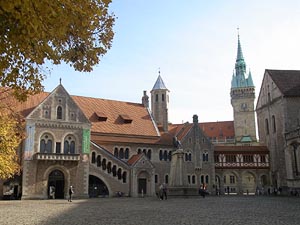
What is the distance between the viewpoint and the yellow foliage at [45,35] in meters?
5.58

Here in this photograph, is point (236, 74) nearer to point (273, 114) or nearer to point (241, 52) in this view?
point (241, 52)

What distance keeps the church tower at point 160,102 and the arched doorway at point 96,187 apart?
19536 millimetres

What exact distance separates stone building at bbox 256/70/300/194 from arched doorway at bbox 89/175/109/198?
75.1ft

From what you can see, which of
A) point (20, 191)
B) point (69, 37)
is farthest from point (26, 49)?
point (20, 191)

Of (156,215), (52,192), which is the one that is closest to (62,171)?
(52,192)

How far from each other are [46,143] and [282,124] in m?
30.5

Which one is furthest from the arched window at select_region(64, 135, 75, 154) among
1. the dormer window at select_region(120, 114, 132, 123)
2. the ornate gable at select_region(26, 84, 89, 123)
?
the dormer window at select_region(120, 114, 132, 123)

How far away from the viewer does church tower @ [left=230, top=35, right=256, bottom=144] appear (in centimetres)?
9083

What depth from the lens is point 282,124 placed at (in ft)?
153

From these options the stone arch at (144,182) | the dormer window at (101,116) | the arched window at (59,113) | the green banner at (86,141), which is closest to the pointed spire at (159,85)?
the dormer window at (101,116)

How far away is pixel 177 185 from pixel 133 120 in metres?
18.7

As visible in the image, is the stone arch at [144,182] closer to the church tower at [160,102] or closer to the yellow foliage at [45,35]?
the church tower at [160,102]

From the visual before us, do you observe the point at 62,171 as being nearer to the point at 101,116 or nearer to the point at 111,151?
the point at 111,151

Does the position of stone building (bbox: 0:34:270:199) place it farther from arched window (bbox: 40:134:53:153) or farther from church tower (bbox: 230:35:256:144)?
church tower (bbox: 230:35:256:144)
